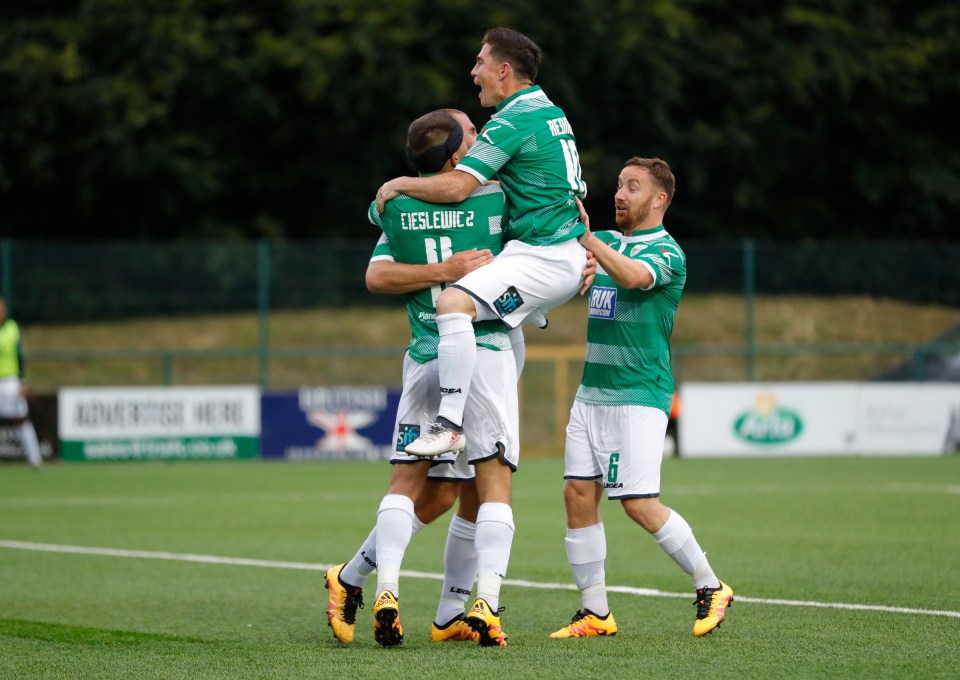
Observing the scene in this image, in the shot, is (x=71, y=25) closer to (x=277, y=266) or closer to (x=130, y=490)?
(x=277, y=266)

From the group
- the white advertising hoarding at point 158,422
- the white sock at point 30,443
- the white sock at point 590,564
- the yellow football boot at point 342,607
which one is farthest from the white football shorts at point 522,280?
the white advertising hoarding at point 158,422

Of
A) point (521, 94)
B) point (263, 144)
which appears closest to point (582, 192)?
point (521, 94)

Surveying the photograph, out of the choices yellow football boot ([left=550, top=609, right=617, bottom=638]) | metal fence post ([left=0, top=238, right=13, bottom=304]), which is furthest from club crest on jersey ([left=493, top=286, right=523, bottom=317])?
metal fence post ([left=0, top=238, right=13, bottom=304])

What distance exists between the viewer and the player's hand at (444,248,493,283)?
6102 mm

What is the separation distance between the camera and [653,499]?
661 cm

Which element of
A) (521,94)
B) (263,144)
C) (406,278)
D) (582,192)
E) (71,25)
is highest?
→ (71,25)

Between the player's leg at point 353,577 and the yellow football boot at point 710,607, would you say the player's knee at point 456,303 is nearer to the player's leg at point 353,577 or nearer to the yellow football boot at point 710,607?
the player's leg at point 353,577

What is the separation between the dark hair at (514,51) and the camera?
616 cm

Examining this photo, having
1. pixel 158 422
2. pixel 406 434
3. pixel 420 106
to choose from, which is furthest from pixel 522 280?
pixel 420 106

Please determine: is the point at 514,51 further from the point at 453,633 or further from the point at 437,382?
the point at 453,633

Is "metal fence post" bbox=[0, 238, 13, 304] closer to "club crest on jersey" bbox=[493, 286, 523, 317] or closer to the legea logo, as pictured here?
the legea logo

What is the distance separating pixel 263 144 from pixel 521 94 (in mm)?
29687

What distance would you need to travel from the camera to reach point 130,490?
54.5 feet

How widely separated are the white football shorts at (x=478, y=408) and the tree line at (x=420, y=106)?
84.1 feet
